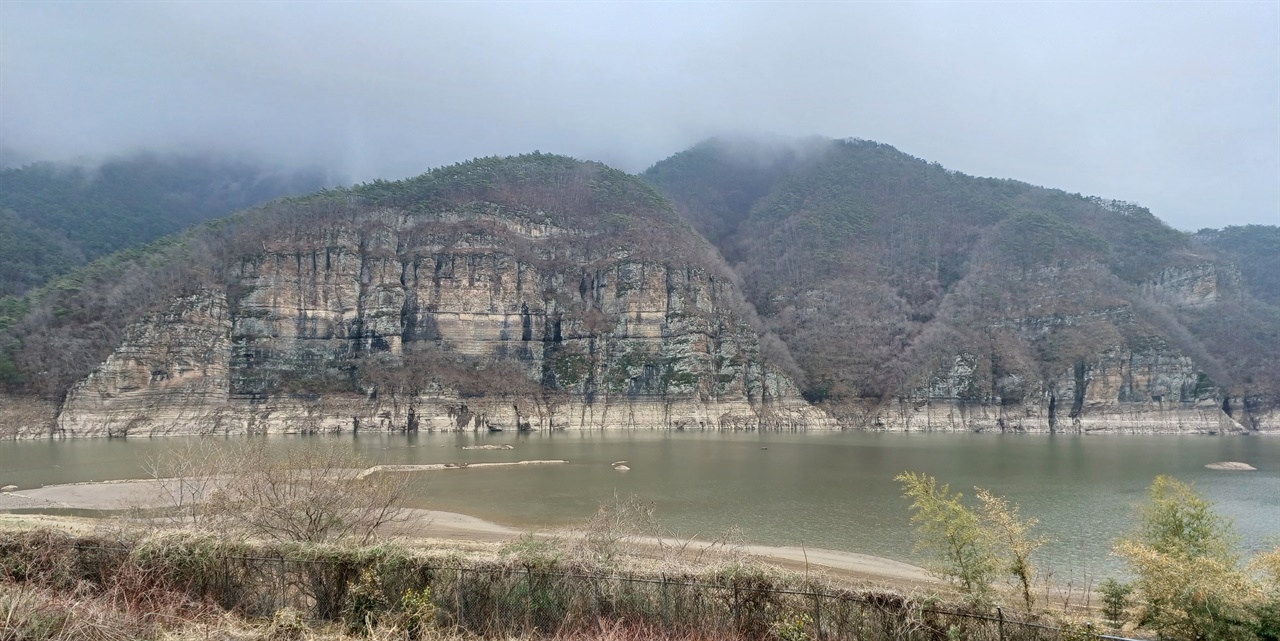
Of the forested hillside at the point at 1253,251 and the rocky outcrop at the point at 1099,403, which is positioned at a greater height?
the forested hillside at the point at 1253,251

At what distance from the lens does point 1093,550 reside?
24422 mm

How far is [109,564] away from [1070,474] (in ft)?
184

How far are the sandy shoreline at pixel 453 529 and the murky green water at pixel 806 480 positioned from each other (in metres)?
1.34

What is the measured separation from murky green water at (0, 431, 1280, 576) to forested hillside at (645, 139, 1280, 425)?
34542 millimetres

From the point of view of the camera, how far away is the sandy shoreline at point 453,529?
853 inches

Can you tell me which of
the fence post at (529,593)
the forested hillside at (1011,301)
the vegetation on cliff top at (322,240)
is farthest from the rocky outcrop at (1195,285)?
the fence post at (529,593)

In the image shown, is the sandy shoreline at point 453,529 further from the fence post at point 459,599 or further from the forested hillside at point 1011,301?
the forested hillside at point 1011,301

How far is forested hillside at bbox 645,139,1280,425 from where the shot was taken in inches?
4294

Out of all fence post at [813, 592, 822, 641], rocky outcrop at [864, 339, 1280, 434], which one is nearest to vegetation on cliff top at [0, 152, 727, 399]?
rocky outcrop at [864, 339, 1280, 434]

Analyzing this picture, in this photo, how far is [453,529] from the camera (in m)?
28.9

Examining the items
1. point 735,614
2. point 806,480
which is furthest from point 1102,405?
point 735,614

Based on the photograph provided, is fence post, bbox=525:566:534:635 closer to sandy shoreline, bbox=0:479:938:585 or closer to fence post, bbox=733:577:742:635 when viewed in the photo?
fence post, bbox=733:577:742:635

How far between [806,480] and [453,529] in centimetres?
2529

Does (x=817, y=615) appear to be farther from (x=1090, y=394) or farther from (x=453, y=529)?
(x=1090, y=394)
